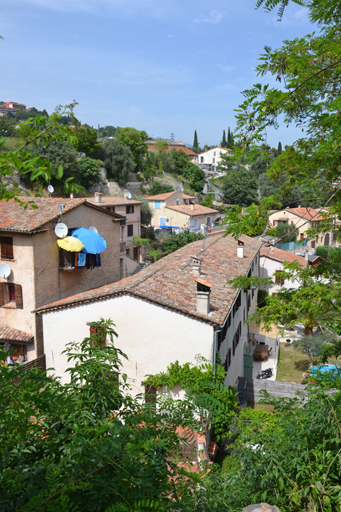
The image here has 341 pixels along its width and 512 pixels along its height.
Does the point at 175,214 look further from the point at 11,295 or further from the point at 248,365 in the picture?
the point at 11,295

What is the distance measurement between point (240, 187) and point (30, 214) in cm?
4652

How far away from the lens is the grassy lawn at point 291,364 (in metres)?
20.9

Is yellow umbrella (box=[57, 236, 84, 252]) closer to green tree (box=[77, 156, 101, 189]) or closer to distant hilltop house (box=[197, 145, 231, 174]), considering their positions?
green tree (box=[77, 156, 101, 189])

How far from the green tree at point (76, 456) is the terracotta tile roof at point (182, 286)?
8.12 m

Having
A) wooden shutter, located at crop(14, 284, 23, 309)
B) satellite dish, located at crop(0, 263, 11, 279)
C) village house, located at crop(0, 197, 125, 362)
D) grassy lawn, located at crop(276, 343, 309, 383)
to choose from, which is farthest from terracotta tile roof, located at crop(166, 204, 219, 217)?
satellite dish, located at crop(0, 263, 11, 279)

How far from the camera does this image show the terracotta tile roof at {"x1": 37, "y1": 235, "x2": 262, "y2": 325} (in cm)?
1212

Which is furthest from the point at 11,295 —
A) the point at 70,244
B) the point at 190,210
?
the point at 190,210

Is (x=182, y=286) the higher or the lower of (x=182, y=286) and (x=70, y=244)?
the lower

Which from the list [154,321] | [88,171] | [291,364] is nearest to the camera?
[154,321]

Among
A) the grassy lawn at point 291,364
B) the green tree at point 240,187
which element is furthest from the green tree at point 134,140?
the grassy lawn at point 291,364

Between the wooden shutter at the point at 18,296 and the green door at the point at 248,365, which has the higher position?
the wooden shutter at the point at 18,296

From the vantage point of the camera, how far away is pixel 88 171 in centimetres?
4169

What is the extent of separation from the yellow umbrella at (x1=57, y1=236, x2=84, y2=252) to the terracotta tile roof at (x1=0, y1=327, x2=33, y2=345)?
4206 mm

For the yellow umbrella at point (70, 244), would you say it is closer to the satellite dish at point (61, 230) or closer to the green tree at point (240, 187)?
the satellite dish at point (61, 230)
